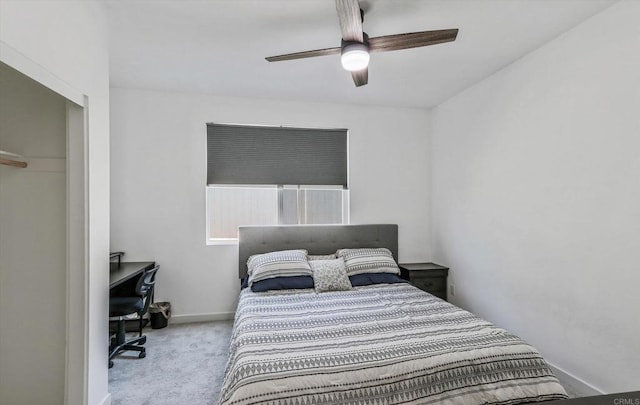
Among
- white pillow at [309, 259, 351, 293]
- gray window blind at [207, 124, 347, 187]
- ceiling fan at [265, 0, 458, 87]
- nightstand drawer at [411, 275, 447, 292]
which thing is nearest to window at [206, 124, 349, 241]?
gray window blind at [207, 124, 347, 187]

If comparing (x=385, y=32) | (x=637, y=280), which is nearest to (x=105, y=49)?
(x=385, y=32)

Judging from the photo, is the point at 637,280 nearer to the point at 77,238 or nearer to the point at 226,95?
the point at 77,238

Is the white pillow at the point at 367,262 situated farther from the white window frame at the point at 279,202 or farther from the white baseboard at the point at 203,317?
the white baseboard at the point at 203,317

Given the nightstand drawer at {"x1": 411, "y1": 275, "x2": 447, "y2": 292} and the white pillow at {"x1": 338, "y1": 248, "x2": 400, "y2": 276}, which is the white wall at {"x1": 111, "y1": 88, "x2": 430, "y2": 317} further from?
the nightstand drawer at {"x1": 411, "y1": 275, "x2": 447, "y2": 292}

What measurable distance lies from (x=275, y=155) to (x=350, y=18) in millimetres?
2288

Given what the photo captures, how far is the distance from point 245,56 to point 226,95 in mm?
1034

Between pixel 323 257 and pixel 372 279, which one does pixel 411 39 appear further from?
pixel 323 257

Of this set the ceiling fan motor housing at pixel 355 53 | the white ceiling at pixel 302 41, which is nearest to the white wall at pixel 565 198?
the white ceiling at pixel 302 41

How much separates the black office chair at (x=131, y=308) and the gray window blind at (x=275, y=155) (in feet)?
4.46

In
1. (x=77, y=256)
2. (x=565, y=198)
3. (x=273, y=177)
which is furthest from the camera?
(x=273, y=177)

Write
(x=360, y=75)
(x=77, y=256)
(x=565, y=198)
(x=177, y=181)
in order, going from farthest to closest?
1. (x=177, y=181)
2. (x=565, y=198)
3. (x=360, y=75)
4. (x=77, y=256)

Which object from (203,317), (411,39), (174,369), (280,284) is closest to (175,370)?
(174,369)

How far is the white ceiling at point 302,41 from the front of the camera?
2.03 metres

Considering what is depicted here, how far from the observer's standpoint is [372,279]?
323 centimetres
